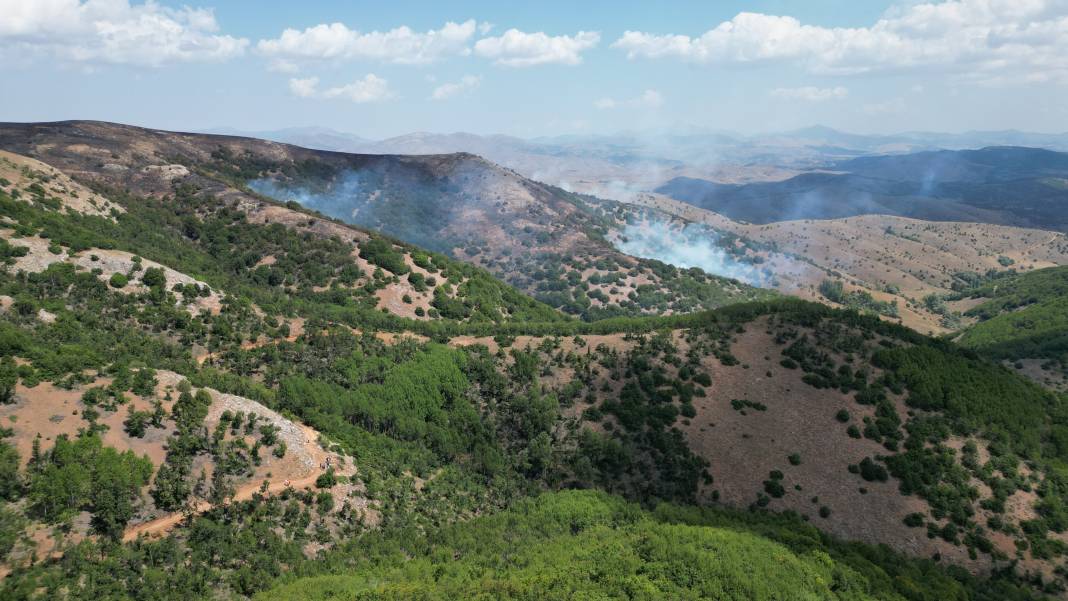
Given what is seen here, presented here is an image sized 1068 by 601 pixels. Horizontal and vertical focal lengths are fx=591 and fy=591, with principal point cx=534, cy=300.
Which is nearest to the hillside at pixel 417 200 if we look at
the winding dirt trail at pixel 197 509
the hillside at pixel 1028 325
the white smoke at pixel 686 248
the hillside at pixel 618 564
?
the white smoke at pixel 686 248

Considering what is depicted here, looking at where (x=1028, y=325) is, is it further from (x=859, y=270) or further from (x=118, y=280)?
(x=118, y=280)

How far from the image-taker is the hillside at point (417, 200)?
96.8 m

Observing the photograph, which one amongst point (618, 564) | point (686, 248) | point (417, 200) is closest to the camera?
point (618, 564)

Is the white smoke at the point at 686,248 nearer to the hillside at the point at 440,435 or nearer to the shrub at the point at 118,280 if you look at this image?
the hillside at the point at 440,435

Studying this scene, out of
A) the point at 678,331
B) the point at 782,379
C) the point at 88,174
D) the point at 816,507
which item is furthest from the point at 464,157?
the point at 816,507

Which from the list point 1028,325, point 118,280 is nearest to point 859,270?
point 1028,325

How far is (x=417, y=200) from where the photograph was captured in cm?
14888

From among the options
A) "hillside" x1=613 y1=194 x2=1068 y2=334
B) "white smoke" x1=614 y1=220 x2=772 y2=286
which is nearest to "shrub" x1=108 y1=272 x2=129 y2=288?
"white smoke" x1=614 y1=220 x2=772 y2=286

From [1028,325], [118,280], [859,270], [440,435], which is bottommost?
[859,270]

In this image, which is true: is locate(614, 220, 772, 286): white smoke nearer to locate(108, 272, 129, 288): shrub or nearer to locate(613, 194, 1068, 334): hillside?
locate(613, 194, 1068, 334): hillside

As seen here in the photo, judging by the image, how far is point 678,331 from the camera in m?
64.8

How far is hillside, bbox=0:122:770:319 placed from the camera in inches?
3812

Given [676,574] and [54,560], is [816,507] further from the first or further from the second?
[54,560]

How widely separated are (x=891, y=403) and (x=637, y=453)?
24.4 meters
